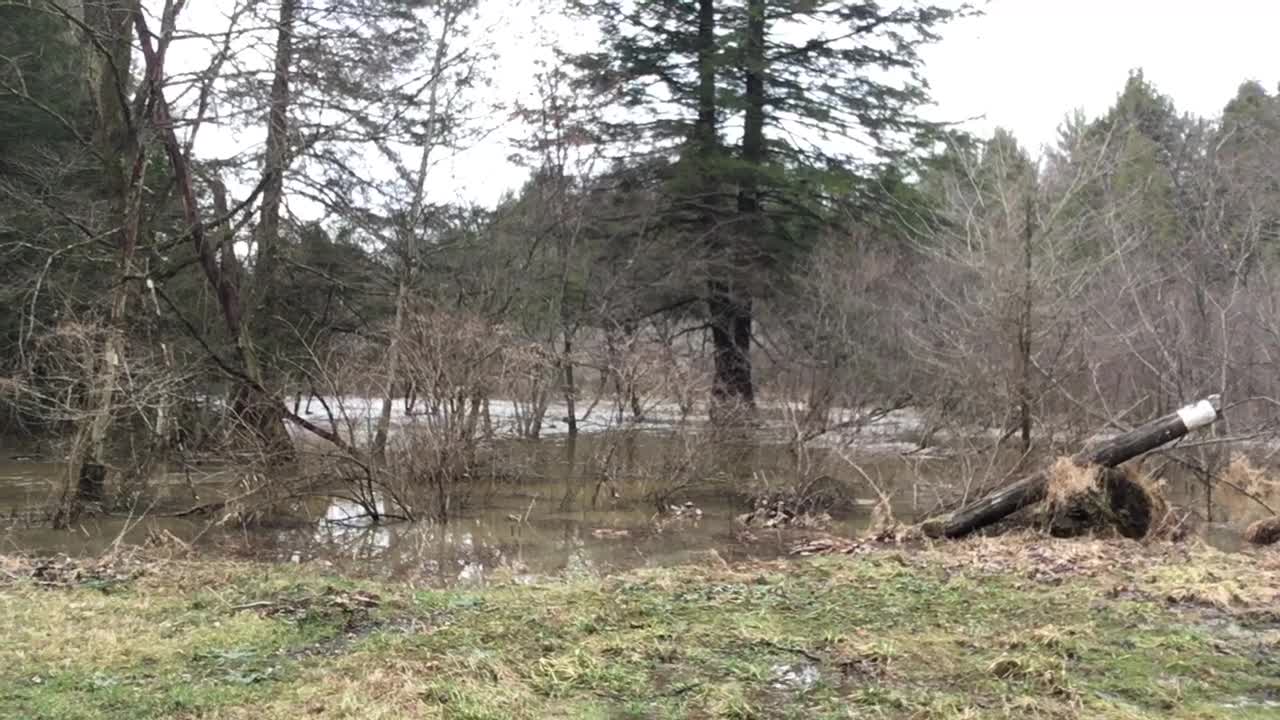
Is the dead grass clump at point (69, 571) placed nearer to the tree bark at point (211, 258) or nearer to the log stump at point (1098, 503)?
the tree bark at point (211, 258)

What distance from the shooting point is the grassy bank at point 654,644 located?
15.8ft

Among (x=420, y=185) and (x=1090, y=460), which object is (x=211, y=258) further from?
(x=1090, y=460)

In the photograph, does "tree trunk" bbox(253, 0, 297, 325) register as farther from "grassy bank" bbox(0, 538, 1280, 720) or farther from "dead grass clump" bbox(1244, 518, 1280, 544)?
"dead grass clump" bbox(1244, 518, 1280, 544)

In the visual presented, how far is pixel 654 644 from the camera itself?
589 centimetres

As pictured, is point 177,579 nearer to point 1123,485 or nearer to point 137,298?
point 137,298

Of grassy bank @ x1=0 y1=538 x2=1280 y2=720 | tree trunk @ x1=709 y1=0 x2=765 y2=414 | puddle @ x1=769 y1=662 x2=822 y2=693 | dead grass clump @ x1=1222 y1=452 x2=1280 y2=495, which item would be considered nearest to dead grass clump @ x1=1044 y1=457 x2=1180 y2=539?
grassy bank @ x1=0 y1=538 x2=1280 y2=720

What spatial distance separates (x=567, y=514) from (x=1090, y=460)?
21.8ft

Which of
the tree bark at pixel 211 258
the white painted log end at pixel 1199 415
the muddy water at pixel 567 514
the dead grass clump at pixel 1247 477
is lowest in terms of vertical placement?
the muddy water at pixel 567 514

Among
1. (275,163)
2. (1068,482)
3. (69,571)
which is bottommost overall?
(69,571)

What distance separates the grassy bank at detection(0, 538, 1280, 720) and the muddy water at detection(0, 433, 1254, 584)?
2.41 meters

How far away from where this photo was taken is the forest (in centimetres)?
581

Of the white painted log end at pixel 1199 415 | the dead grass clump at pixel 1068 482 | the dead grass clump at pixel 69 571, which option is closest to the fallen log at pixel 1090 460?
the white painted log end at pixel 1199 415

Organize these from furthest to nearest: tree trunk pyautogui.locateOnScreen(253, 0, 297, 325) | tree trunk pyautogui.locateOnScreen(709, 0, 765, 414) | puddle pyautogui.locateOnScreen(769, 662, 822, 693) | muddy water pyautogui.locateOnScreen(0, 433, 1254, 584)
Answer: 1. tree trunk pyautogui.locateOnScreen(709, 0, 765, 414)
2. tree trunk pyautogui.locateOnScreen(253, 0, 297, 325)
3. muddy water pyautogui.locateOnScreen(0, 433, 1254, 584)
4. puddle pyautogui.locateOnScreen(769, 662, 822, 693)

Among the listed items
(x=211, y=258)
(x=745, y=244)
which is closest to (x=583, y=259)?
(x=745, y=244)
